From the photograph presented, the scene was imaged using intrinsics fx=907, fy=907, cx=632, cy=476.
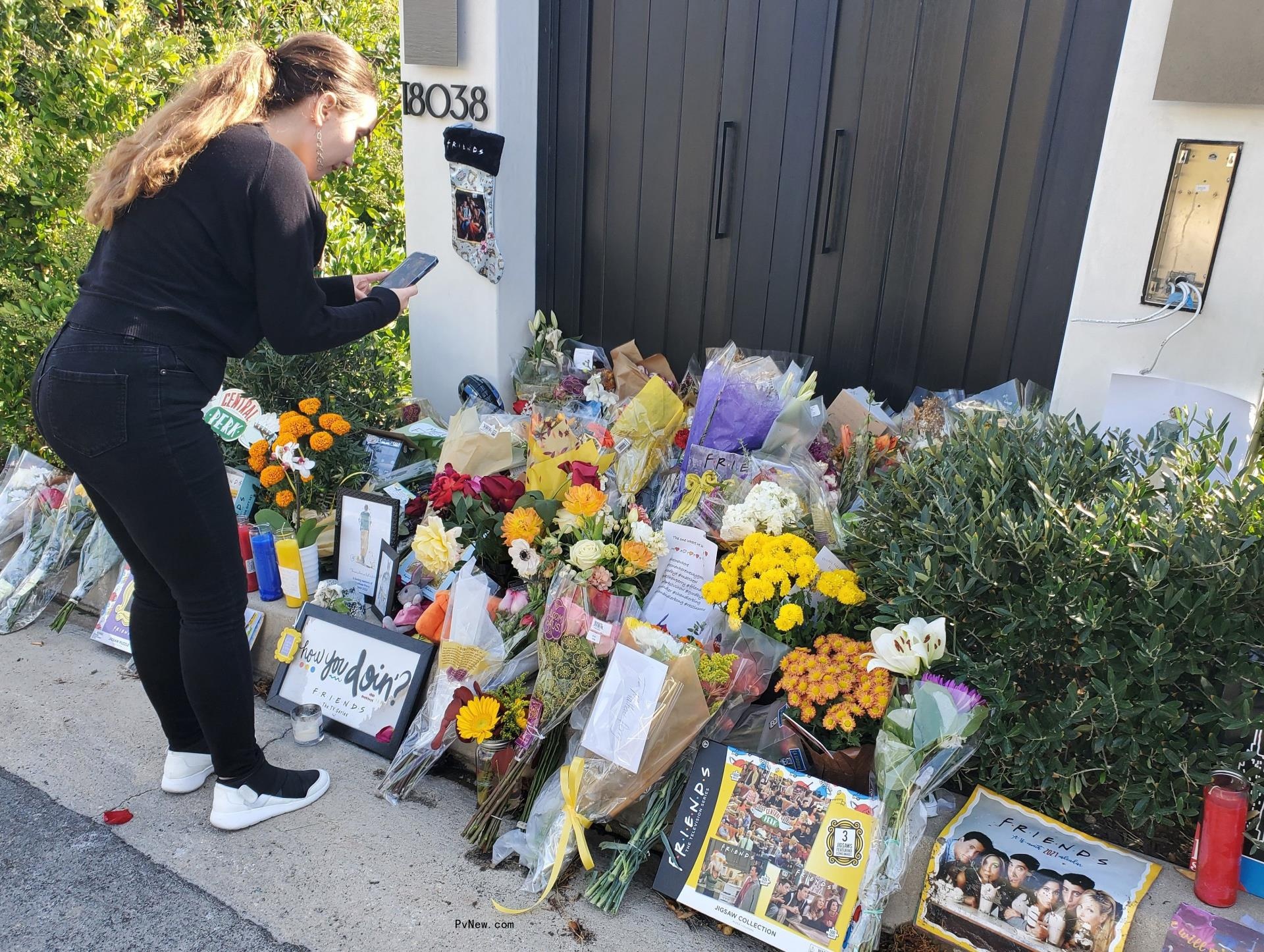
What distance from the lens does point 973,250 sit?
3.11 meters

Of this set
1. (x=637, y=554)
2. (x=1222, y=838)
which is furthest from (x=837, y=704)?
(x=1222, y=838)

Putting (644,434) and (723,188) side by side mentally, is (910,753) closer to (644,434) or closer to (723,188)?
(644,434)

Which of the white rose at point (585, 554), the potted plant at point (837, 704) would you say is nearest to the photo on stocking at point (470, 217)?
the white rose at point (585, 554)

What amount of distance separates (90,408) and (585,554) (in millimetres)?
1174

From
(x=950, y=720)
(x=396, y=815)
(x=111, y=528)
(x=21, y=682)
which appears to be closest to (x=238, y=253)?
(x=111, y=528)

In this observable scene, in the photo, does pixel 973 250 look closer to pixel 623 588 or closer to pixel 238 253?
pixel 623 588

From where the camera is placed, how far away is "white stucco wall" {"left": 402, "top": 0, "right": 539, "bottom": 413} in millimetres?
3775

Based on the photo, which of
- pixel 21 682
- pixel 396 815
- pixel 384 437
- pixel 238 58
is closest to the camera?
pixel 238 58

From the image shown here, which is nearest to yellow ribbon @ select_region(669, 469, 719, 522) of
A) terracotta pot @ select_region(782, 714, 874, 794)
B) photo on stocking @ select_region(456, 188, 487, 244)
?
terracotta pot @ select_region(782, 714, 874, 794)

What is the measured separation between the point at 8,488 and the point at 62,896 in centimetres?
231

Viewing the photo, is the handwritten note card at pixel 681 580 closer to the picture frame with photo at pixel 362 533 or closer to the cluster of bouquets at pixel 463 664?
the cluster of bouquets at pixel 463 664

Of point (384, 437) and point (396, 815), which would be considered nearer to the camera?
point (396, 815)

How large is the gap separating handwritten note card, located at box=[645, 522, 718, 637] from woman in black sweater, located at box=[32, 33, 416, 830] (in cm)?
105

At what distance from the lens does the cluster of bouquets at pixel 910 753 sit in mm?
1908
